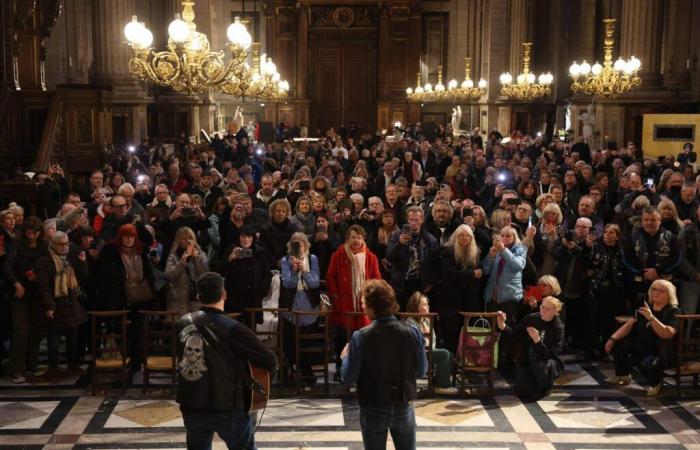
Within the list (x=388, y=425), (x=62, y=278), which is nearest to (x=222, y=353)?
(x=388, y=425)

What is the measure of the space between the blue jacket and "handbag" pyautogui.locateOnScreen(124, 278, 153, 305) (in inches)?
143

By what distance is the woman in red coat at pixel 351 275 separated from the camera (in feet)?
31.3

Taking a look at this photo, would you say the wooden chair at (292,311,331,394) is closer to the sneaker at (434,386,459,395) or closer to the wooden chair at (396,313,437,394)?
the wooden chair at (396,313,437,394)

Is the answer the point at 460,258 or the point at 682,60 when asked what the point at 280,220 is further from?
the point at 682,60

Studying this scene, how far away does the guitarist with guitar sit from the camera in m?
5.94

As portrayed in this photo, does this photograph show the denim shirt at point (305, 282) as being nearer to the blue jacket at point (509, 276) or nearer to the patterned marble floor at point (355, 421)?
the patterned marble floor at point (355, 421)

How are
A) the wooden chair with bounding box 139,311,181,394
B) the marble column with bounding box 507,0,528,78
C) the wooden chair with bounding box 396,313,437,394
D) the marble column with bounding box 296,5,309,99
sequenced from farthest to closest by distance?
the marble column with bounding box 296,5,309,99 → the marble column with bounding box 507,0,528,78 → the wooden chair with bounding box 139,311,181,394 → the wooden chair with bounding box 396,313,437,394

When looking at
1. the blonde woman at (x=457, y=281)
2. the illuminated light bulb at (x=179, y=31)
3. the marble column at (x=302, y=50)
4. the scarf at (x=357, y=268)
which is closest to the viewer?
the scarf at (x=357, y=268)

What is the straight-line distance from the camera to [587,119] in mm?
25891

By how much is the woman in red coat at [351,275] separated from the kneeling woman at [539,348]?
1.40 meters

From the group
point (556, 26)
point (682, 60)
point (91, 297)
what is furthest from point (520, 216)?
point (556, 26)

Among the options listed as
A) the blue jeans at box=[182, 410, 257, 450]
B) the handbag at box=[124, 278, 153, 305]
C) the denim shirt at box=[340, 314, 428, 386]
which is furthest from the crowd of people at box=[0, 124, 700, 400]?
the blue jeans at box=[182, 410, 257, 450]

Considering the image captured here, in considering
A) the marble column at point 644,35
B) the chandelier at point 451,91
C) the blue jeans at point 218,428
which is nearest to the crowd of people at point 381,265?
the blue jeans at point 218,428

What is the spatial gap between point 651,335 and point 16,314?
6.53 metres
